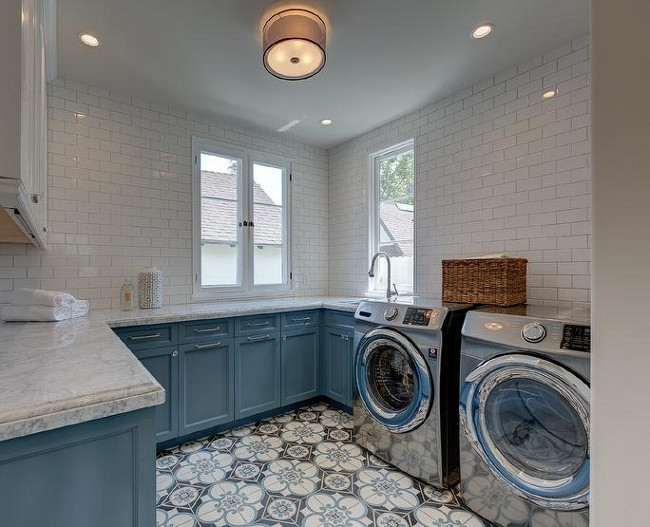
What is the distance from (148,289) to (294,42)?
198 cm

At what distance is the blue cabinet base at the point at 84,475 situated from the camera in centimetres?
82

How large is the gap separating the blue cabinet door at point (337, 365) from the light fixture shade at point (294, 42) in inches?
76.5

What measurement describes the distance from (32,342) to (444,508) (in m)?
2.15

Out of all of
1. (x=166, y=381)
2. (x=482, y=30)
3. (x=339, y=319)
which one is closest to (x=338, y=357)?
(x=339, y=319)

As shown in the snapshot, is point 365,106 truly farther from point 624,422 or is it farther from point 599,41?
point 624,422

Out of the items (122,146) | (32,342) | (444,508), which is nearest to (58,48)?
(122,146)

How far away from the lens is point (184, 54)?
2.26 meters

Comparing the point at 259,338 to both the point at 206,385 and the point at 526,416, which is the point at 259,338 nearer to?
the point at 206,385

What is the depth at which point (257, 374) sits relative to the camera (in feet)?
9.16

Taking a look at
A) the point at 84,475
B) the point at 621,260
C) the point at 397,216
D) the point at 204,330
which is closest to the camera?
the point at 621,260

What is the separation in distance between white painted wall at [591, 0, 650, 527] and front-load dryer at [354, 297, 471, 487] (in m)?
1.35

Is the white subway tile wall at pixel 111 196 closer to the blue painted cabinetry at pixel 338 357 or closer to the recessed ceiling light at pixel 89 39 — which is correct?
the recessed ceiling light at pixel 89 39

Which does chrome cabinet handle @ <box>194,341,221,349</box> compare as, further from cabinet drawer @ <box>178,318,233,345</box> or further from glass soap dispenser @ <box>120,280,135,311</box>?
glass soap dispenser @ <box>120,280,135,311</box>

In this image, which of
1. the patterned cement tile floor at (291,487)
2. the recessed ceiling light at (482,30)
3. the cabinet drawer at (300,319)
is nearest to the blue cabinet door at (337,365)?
the cabinet drawer at (300,319)
